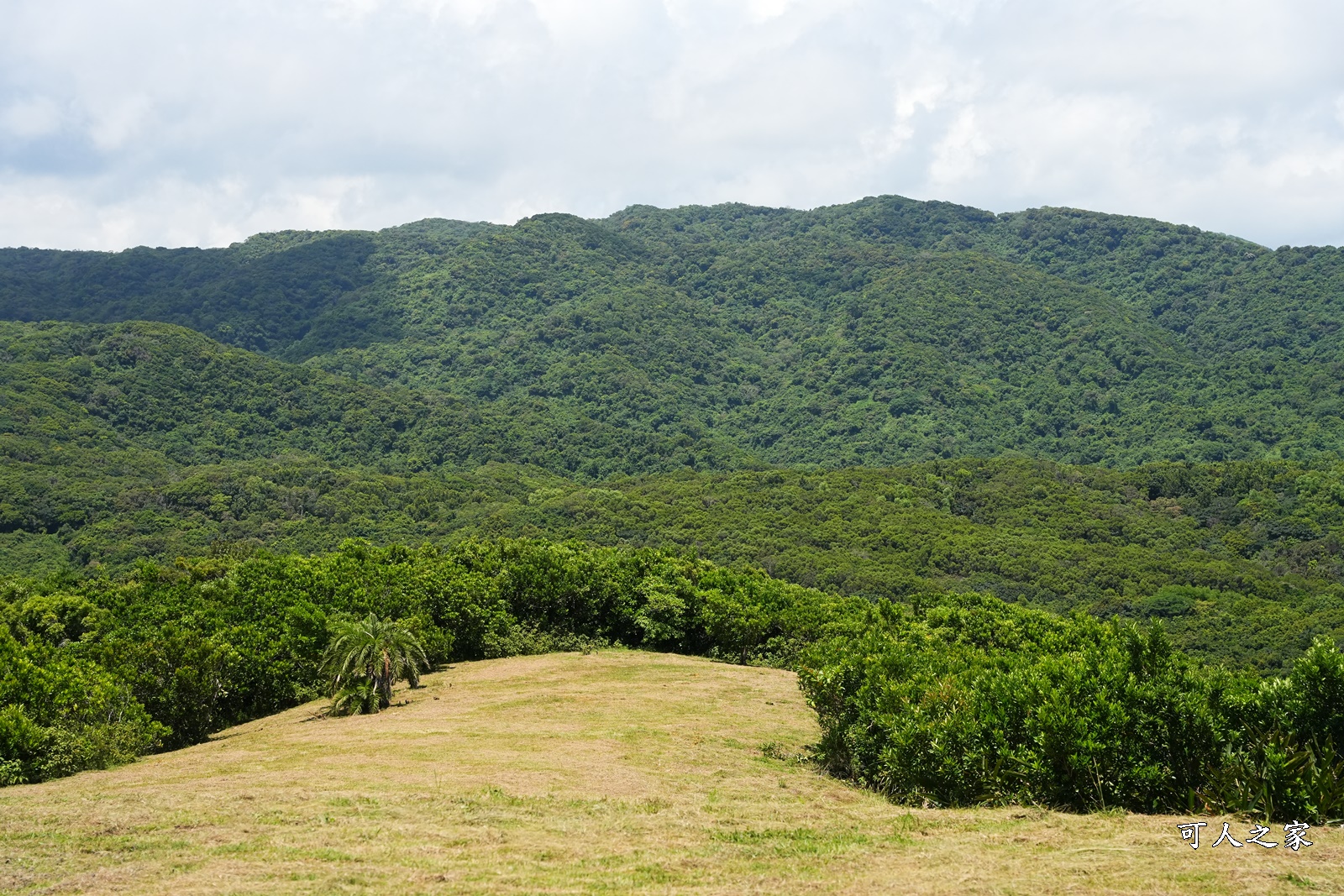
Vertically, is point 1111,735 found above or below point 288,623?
above

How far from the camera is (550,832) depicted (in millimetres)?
21781

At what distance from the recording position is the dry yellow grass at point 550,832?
55.8 ft

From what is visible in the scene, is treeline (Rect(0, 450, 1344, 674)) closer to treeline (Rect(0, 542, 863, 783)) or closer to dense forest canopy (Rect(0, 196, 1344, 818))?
dense forest canopy (Rect(0, 196, 1344, 818))

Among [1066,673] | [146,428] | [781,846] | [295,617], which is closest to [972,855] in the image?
[781,846]

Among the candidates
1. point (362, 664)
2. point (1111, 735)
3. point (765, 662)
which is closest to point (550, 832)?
point (1111, 735)

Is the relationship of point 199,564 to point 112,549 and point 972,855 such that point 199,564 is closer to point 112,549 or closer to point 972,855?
point 112,549

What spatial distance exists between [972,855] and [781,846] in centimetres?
380

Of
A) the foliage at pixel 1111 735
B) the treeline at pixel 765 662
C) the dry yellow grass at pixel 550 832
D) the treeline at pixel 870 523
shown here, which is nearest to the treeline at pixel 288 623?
the treeline at pixel 765 662

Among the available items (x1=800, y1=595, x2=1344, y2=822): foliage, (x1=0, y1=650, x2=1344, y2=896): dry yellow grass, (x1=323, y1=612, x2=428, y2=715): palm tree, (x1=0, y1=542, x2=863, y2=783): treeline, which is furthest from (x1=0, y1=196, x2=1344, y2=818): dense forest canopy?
(x1=323, y1=612, x2=428, y2=715): palm tree

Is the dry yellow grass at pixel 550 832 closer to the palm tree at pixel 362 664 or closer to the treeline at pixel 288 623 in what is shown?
the treeline at pixel 288 623

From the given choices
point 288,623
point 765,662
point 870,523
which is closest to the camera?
point 288,623

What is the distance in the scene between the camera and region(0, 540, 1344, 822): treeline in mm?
23203

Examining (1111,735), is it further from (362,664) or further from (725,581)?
(725,581)

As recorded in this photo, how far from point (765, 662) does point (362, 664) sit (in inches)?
1207
